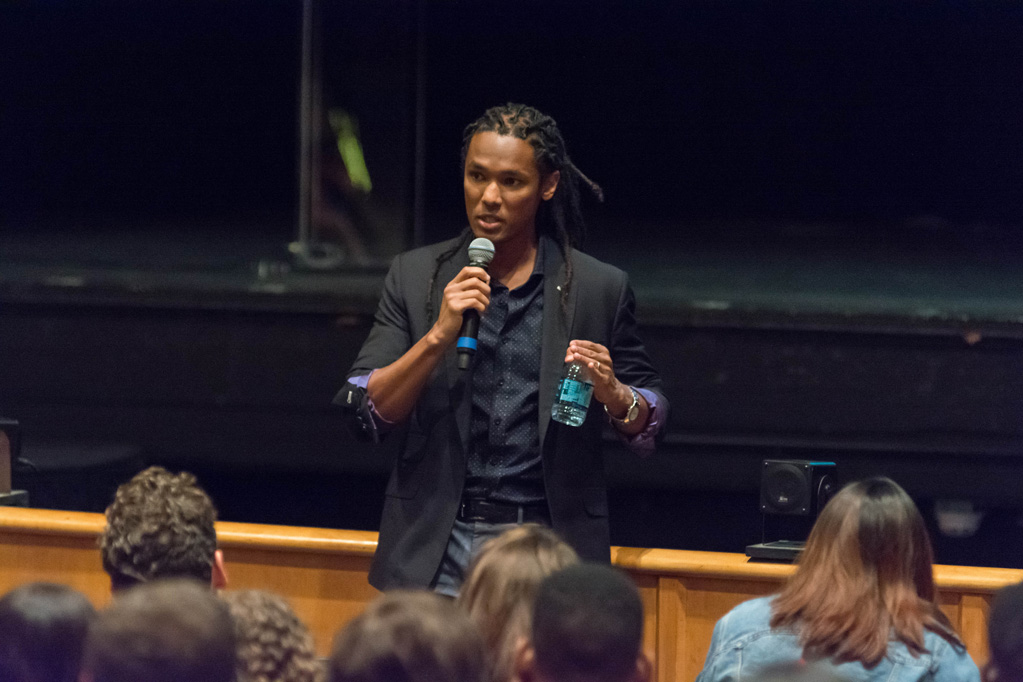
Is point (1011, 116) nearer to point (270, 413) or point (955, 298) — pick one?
point (955, 298)

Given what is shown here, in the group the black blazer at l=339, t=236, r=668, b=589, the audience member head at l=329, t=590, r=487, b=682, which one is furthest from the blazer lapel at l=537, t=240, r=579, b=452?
→ the audience member head at l=329, t=590, r=487, b=682

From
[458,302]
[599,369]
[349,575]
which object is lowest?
[349,575]

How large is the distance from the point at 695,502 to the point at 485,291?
3.34m

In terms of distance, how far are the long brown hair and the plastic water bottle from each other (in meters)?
0.46

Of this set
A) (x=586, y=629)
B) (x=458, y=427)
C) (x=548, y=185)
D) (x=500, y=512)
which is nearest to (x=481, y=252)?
(x=548, y=185)

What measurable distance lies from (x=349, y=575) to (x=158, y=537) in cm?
101

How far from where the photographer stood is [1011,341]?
455 cm

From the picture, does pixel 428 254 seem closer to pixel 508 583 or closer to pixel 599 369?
pixel 599 369

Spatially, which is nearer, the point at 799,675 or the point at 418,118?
the point at 799,675

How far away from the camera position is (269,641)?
1.36 metres

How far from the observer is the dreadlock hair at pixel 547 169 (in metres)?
2.11

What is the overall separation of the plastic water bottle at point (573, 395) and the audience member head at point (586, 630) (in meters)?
0.72

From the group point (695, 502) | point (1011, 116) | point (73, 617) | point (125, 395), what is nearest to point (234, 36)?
point (125, 395)

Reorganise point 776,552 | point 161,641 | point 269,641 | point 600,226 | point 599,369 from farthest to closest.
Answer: point 600,226 < point 776,552 < point 599,369 < point 269,641 < point 161,641
